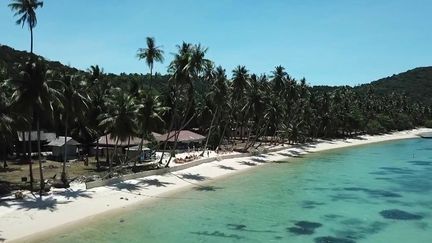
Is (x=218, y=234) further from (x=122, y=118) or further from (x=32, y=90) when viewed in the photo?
(x=122, y=118)

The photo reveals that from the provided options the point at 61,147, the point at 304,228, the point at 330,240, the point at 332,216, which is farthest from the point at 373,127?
the point at 330,240

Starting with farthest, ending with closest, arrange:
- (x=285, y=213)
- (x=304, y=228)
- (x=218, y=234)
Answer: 1. (x=285, y=213)
2. (x=304, y=228)
3. (x=218, y=234)

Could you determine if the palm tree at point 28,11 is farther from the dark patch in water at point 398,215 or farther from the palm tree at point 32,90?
the dark patch in water at point 398,215

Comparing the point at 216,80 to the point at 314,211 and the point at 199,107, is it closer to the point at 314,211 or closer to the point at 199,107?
the point at 199,107

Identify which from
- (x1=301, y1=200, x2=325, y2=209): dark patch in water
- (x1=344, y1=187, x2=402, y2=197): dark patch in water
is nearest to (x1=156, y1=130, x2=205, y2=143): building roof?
(x1=344, y1=187, x2=402, y2=197): dark patch in water

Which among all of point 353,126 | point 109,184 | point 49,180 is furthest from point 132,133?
point 353,126
